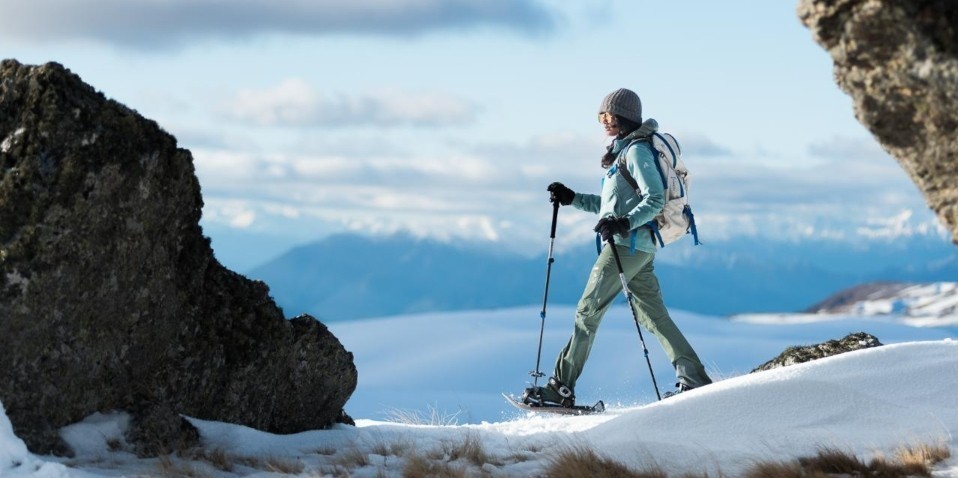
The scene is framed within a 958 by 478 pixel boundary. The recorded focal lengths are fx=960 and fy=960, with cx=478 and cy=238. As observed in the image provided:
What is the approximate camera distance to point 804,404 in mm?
8484

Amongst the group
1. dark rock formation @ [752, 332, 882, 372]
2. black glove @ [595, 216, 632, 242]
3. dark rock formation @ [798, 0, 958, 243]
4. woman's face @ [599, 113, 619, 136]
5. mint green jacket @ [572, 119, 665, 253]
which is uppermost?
woman's face @ [599, 113, 619, 136]

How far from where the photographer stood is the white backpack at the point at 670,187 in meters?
10.5

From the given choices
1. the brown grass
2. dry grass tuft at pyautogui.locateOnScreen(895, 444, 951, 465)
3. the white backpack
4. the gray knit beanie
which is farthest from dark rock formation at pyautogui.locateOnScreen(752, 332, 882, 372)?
the brown grass

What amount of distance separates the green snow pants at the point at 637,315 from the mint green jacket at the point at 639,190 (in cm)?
27

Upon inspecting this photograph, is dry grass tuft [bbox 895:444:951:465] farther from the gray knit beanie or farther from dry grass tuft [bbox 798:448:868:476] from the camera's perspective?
the gray knit beanie

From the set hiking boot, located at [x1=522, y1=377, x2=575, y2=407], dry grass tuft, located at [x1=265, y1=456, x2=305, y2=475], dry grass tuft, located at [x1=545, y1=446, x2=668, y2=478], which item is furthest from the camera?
hiking boot, located at [x1=522, y1=377, x2=575, y2=407]

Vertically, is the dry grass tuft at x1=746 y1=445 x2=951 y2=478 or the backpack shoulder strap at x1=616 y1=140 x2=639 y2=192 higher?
the backpack shoulder strap at x1=616 y1=140 x2=639 y2=192

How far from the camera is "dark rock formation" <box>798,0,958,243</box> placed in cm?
562

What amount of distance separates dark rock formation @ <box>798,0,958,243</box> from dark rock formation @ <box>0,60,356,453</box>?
5292 mm

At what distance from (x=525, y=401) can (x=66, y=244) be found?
5.56 m

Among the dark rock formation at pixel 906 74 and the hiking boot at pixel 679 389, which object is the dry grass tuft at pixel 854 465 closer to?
the dark rock formation at pixel 906 74

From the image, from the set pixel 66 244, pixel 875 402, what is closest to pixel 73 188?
pixel 66 244

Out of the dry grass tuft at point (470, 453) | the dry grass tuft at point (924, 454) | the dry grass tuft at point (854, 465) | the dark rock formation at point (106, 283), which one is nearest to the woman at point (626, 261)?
the dry grass tuft at point (470, 453)

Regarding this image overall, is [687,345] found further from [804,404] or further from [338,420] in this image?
[338,420]
